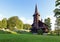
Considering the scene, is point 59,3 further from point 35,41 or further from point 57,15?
point 35,41

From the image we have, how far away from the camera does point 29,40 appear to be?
48.7 feet

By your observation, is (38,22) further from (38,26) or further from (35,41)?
(35,41)

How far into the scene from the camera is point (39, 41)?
14930 mm

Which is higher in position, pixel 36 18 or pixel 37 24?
pixel 36 18

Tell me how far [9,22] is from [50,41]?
244 feet

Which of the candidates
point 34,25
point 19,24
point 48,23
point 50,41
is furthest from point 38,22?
point 50,41

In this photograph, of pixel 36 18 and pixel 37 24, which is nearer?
pixel 37 24

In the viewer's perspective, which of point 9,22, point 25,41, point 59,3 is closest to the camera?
point 25,41

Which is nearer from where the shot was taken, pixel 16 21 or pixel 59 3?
pixel 59 3

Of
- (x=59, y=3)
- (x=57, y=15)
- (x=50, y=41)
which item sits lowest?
(x=50, y=41)

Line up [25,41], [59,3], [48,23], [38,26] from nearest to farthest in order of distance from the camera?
[25,41] → [59,3] → [38,26] → [48,23]

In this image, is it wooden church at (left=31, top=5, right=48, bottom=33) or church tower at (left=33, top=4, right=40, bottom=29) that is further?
church tower at (left=33, top=4, right=40, bottom=29)

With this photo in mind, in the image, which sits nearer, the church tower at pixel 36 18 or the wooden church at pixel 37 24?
the wooden church at pixel 37 24

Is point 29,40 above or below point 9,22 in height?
below
